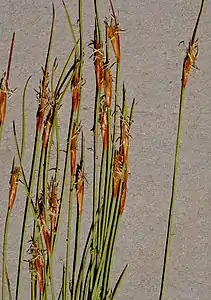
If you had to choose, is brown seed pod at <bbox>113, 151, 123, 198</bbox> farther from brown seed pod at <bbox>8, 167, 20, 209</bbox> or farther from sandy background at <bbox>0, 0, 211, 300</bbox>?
brown seed pod at <bbox>8, 167, 20, 209</bbox>

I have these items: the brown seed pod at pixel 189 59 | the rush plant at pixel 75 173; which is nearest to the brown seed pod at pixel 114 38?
the rush plant at pixel 75 173

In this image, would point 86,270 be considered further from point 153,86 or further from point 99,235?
point 153,86

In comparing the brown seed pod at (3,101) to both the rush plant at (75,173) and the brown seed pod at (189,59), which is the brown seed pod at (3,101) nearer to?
the rush plant at (75,173)

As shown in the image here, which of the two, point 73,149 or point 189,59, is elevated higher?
point 189,59

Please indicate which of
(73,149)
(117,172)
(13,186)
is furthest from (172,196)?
(13,186)

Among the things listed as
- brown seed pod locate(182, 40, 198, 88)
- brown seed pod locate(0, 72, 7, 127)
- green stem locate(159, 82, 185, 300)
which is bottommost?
green stem locate(159, 82, 185, 300)

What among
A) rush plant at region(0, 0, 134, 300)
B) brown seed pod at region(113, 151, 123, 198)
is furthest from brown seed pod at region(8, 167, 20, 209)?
brown seed pod at region(113, 151, 123, 198)

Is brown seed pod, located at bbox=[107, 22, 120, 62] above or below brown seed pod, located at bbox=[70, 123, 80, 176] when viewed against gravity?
above

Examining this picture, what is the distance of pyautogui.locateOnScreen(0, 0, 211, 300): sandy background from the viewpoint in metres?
1.23

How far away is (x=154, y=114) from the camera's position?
1.23m

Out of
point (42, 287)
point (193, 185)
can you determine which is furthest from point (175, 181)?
point (42, 287)

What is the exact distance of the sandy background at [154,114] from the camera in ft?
4.04

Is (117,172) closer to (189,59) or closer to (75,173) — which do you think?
(75,173)

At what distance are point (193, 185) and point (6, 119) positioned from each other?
0.48m
